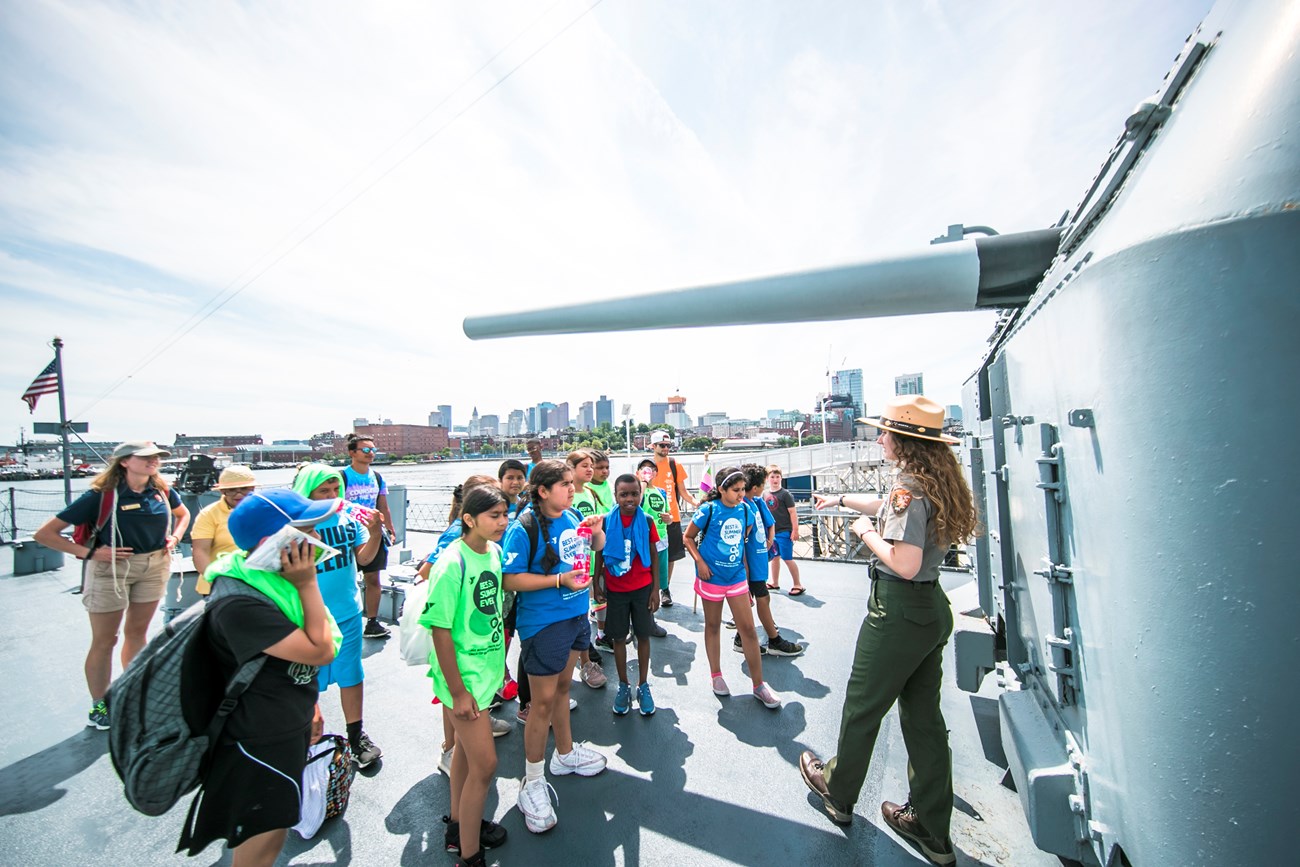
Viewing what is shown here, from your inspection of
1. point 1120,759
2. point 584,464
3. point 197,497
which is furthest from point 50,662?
point 1120,759

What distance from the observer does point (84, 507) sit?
3.52 meters

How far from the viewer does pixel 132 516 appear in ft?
11.8

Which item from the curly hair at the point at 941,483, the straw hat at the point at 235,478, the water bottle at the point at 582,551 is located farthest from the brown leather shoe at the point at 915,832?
the straw hat at the point at 235,478

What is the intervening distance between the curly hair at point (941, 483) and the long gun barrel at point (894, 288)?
64 cm

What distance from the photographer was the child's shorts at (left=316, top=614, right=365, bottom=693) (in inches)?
114

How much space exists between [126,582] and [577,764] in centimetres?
327

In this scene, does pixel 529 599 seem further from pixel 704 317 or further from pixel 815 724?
pixel 815 724

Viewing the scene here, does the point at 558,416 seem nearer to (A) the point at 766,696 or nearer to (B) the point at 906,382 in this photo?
(B) the point at 906,382

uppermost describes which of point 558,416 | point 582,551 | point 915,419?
point 558,416

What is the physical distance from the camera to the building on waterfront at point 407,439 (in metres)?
87.1

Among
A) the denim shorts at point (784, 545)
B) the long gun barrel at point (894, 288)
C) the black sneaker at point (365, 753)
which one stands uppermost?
the long gun barrel at point (894, 288)

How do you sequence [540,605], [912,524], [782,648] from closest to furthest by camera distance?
[912,524]
[540,605]
[782,648]

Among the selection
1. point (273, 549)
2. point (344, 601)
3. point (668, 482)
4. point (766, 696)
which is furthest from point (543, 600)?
point (668, 482)

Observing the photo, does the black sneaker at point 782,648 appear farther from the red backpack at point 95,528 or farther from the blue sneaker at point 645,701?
the red backpack at point 95,528
